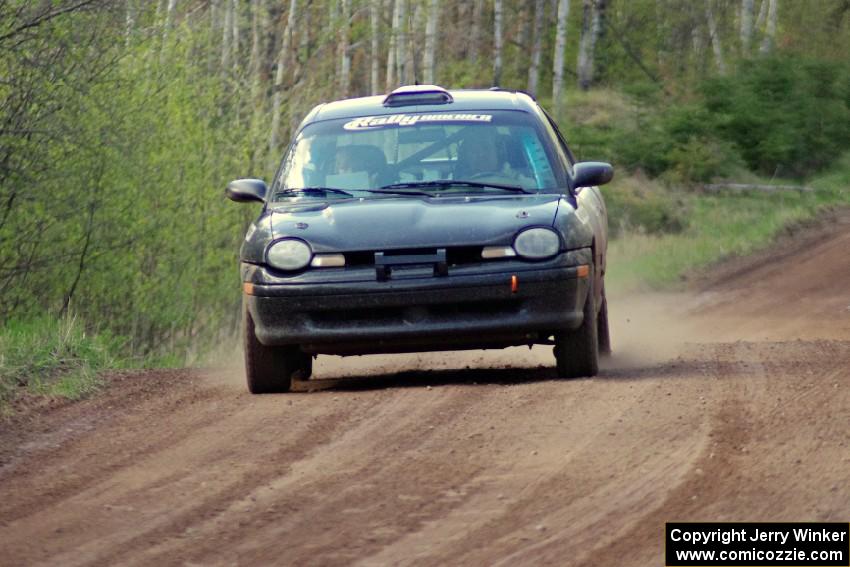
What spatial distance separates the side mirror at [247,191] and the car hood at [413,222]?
691 millimetres

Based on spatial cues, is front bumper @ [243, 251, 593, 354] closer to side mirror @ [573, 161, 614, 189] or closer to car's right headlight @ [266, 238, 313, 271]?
car's right headlight @ [266, 238, 313, 271]

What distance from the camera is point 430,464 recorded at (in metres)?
6.02

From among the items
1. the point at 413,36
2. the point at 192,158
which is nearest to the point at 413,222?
the point at 192,158

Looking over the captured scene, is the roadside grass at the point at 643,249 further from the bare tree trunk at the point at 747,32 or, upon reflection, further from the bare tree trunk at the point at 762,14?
the bare tree trunk at the point at 762,14

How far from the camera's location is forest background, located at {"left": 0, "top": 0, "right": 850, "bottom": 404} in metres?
13.7

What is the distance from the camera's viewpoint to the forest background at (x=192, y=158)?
13672mm

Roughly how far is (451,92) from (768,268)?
10164 mm

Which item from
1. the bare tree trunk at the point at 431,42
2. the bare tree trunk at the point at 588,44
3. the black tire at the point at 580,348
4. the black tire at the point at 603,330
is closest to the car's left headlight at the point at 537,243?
the black tire at the point at 580,348

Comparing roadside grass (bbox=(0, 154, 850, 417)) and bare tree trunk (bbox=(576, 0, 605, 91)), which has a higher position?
bare tree trunk (bbox=(576, 0, 605, 91))

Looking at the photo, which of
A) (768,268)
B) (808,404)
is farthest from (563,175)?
(768,268)

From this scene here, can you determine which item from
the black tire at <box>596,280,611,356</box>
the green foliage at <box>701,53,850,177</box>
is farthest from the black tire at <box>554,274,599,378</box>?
the green foliage at <box>701,53,850,177</box>

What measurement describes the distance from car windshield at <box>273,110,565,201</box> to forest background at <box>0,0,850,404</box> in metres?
1.84

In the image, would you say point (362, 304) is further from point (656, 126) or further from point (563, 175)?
point (656, 126)

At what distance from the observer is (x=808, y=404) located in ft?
23.3
